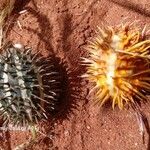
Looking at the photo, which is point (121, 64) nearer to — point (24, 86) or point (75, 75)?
point (75, 75)

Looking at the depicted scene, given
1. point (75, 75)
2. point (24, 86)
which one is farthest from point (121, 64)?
point (24, 86)

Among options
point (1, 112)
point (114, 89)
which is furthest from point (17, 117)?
point (114, 89)

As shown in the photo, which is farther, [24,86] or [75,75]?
[75,75]

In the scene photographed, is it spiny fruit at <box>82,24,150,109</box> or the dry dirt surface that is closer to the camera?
spiny fruit at <box>82,24,150,109</box>
